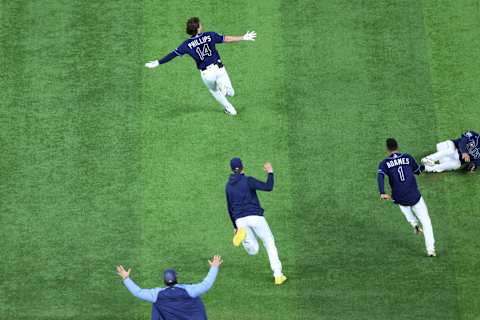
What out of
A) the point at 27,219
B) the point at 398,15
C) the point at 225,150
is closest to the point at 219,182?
the point at 225,150

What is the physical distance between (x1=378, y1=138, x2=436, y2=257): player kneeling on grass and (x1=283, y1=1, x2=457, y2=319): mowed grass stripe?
→ 81 centimetres

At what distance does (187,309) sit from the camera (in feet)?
40.4

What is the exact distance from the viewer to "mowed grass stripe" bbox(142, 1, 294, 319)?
48.5 feet

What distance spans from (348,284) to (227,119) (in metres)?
3.90

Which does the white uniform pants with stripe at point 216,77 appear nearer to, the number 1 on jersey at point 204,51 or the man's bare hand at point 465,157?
the number 1 on jersey at point 204,51

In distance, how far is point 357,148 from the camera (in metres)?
16.3

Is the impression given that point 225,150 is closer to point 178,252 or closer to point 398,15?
point 178,252

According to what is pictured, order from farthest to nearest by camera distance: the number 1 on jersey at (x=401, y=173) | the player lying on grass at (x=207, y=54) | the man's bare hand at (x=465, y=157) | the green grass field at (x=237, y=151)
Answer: the player lying on grass at (x=207, y=54) < the man's bare hand at (x=465, y=157) < the green grass field at (x=237, y=151) < the number 1 on jersey at (x=401, y=173)

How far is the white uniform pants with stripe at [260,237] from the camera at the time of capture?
45.6 feet

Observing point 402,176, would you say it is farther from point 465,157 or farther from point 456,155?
point 456,155

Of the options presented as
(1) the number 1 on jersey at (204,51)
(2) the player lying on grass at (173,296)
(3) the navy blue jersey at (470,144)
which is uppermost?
(1) the number 1 on jersey at (204,51)

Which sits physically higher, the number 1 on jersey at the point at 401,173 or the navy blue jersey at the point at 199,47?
the navy blue jersey at the point at 199,47

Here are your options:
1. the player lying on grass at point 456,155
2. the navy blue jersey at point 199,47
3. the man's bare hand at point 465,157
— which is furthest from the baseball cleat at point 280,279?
the navy blue jersey at point 199,47

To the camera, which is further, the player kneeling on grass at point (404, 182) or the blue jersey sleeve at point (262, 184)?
the player kneeling on grass at point (404, 182)
